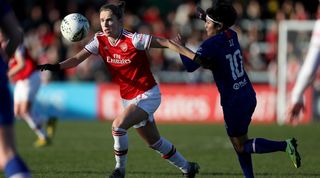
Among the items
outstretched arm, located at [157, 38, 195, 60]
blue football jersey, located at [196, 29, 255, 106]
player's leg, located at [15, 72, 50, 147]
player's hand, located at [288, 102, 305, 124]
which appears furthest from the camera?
player's leg, located at [15, 72, 50, 147]

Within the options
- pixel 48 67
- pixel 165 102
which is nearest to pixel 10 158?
pixel 48 67

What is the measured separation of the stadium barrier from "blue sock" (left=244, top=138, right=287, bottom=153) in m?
15.2

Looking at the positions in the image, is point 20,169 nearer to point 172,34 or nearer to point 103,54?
point 103,54

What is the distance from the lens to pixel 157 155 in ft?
47.3

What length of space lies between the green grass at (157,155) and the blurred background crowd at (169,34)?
171 inches

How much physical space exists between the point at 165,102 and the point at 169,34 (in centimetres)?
303

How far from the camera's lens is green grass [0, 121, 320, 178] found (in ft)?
37.6

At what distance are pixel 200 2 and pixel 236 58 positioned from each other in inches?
822

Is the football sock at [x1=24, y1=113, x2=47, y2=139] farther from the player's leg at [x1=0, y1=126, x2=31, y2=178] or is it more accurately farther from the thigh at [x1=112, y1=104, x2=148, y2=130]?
the player's leg at [x1=0, y1=126, x2=31, y2=178]

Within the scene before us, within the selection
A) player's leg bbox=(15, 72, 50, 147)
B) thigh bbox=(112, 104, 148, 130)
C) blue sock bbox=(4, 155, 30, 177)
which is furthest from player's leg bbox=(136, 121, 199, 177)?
player's leg bbox=(15, 72, 50, 147)

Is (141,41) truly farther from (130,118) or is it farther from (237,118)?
(237,118)

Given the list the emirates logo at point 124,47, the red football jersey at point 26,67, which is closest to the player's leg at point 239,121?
the emirates logo at point 124,47

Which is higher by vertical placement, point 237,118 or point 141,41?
point 141,41

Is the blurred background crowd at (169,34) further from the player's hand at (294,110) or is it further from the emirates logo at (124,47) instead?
the player's hand at (294,110)
